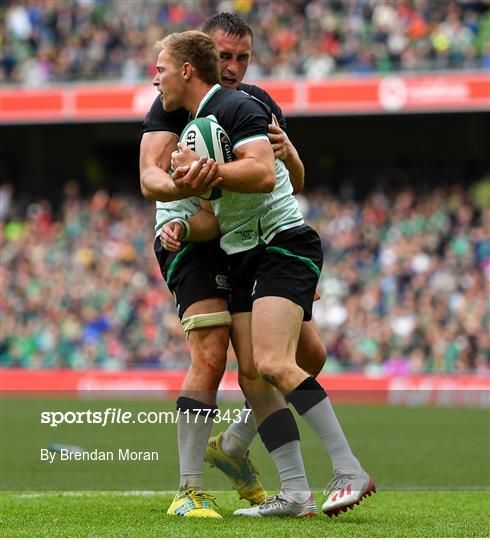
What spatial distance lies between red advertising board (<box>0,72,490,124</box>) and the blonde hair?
16.4 m

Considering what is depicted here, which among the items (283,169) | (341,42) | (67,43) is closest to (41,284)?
(67,43)

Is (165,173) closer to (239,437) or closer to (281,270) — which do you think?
(281,270)

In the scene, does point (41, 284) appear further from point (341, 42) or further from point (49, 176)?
point (341, 42)

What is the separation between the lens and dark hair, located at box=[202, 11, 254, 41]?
21.1 ft

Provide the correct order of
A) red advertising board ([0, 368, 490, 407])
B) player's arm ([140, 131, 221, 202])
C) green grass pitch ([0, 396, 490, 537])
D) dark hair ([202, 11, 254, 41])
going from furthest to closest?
red advertising board ([0, 368, 490, 407]), dark hair ([202, 11, 254, 41]), player's arm ([140, 131, 221, 202]), green grass pitch ([0, 396, 490, 537])

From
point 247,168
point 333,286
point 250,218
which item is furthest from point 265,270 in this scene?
point 333,286

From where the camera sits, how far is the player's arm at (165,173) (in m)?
5.64

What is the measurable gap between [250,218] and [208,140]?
0.53m

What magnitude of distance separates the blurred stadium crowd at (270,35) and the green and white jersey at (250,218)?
16313mm

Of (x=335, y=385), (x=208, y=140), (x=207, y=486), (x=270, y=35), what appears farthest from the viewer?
(x=270, y=35)

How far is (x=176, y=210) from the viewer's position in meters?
6.34

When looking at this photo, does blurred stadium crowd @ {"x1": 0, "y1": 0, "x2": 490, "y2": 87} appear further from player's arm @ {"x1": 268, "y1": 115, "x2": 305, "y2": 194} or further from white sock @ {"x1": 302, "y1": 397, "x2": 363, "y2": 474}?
white sock @ {"x1": 302, "y1": 397, "x2": 363, "y2": 474}

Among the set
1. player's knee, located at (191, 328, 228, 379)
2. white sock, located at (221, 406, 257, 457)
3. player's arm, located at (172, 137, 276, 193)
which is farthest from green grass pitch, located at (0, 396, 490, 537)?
player's arm, located at (172, 137, 276, 193)

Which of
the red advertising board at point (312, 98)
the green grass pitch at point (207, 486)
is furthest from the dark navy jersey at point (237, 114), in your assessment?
the red advertising board at point (312, 98)
